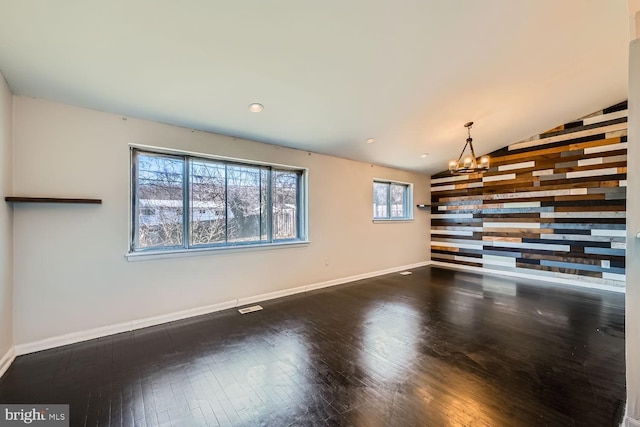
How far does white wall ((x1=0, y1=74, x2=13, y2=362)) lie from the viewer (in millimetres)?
2186

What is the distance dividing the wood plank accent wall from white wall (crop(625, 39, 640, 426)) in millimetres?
4358

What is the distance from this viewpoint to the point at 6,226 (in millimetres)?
2283

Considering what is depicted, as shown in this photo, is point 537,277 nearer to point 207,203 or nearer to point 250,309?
point 250,309

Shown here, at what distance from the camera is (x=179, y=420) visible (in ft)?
5.34

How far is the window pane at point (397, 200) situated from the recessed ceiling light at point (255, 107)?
161 inches

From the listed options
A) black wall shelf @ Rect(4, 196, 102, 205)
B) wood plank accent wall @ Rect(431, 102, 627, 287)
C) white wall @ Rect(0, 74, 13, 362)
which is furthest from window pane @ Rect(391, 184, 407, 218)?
white wall @ Rect(0, 74, 13, 362)

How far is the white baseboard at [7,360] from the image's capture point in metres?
2.14

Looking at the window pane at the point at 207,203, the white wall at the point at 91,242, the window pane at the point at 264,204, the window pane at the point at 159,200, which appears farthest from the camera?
the window pane at the point at 264,204

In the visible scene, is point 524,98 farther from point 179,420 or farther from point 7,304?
point 7,304

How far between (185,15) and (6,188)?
7.24 feet

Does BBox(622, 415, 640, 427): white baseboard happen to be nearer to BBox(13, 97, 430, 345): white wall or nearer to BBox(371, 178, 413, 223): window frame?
BBox(13, 97, 430, 345): white wall

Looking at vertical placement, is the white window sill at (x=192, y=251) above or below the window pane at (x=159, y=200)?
below

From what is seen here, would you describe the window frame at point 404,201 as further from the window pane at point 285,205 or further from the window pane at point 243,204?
the window pane at point 243,204

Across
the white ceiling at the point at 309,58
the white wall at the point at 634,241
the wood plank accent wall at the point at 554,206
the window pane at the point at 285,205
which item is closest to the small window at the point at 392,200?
the wood plank accent wall at the point at 554,206
